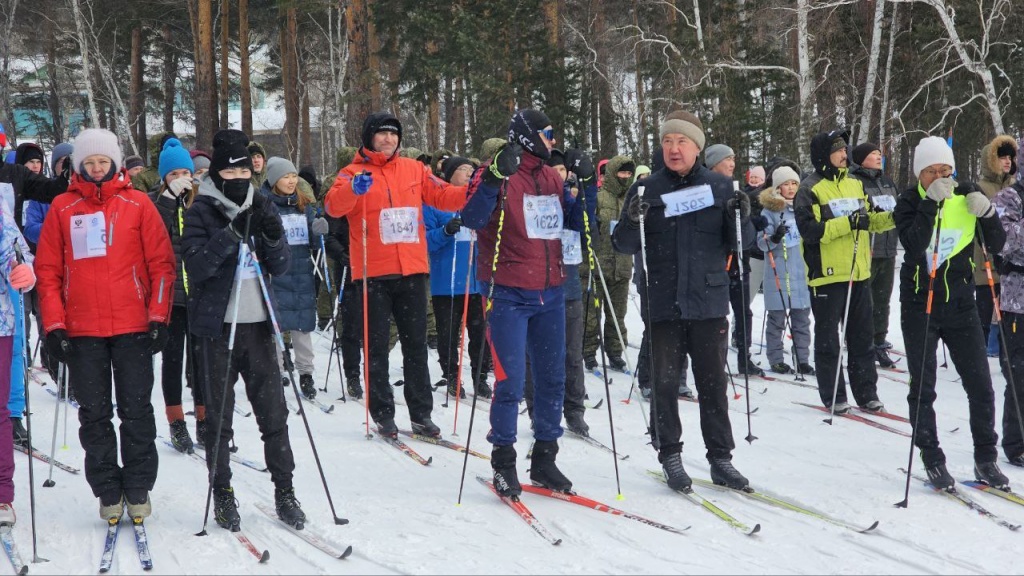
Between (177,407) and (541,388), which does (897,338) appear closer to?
(541,388)

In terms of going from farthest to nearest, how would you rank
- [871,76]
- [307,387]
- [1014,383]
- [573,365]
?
[871,76] → [307,387] → [573,365] → [1014,383]

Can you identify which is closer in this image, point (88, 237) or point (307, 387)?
point (88, 237)

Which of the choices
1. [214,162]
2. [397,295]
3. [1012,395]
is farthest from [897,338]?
[214,162]

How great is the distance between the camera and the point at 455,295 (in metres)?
8.42

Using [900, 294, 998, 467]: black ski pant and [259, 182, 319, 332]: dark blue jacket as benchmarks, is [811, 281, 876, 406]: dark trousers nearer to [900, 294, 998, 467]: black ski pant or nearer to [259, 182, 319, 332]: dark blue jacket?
[900, 294, 998, 467]: black ski pant

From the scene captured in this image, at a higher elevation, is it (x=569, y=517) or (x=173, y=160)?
(x=173, y=160)

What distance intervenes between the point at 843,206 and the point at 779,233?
1769 mm

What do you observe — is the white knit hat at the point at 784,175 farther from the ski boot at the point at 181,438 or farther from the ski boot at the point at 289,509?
the ski boot at the point at 289,509

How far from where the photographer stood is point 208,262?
14.6 feet

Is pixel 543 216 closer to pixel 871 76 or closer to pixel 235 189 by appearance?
pixel 235 189

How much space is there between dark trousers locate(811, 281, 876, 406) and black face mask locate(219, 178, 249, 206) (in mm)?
4616

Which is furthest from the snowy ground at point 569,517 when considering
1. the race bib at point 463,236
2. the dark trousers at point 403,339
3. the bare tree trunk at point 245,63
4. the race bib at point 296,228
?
the bare tree trunk at point 245,63

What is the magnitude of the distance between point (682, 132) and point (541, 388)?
160 centimetres

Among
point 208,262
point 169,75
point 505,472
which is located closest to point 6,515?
point 208,262
